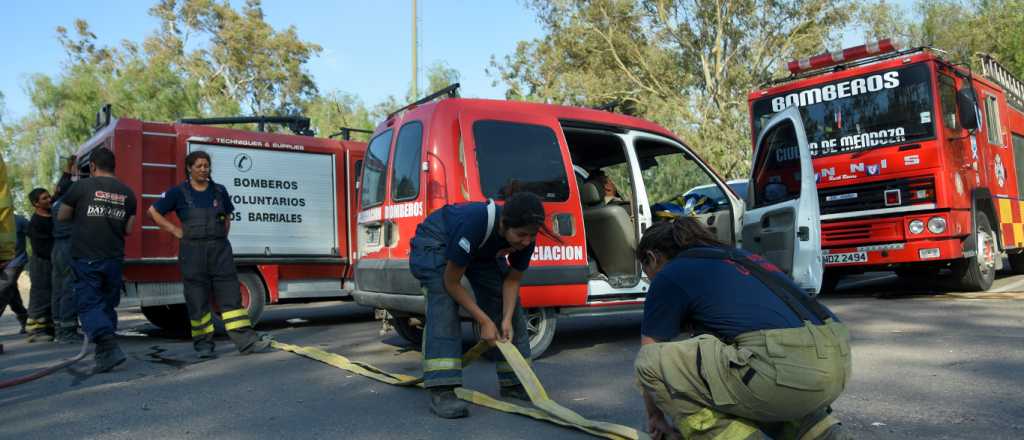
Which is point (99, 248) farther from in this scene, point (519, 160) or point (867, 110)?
point (867, 110)

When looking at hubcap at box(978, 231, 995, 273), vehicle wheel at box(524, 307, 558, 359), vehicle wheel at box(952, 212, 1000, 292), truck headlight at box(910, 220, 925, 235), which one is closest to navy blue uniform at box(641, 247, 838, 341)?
vehicle wheel at box(524, 307, 558, 359)

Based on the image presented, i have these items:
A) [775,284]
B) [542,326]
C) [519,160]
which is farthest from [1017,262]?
[775,284]

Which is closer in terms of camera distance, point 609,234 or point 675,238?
point 675,238

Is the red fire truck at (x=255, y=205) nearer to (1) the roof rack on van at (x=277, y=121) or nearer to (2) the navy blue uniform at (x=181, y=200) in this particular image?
(1) the roof rack on van at (x=277, y=121)

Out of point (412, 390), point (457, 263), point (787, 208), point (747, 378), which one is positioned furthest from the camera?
point (787, 208)

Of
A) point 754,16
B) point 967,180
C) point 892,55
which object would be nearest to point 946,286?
point 967,180

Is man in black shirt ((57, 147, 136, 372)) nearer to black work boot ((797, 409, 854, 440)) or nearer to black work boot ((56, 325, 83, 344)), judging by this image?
black work boot ((56, 325, 83, 344))

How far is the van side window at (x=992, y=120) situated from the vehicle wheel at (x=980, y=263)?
133 cm

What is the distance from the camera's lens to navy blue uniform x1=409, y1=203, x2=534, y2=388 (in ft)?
12.6

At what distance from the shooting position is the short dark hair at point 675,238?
113 inches

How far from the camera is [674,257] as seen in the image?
289 centimetres

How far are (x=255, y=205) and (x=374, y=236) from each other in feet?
10.1

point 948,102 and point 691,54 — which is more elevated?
point 691,54

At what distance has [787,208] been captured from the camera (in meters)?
6.49
